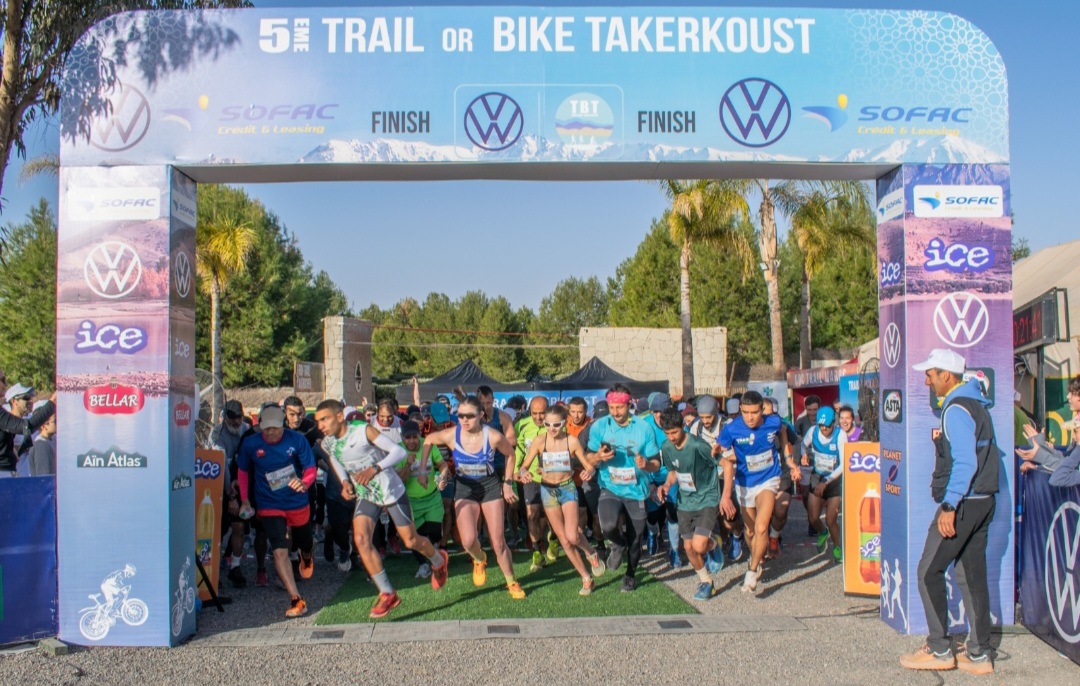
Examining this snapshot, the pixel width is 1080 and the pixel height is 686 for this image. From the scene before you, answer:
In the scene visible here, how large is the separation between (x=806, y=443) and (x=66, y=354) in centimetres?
757

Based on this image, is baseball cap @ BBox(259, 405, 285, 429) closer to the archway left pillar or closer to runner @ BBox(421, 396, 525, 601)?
the archway left pillar

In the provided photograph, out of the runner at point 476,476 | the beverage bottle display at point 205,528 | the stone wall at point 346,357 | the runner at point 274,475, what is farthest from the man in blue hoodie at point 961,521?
the stone wall at point 346,357

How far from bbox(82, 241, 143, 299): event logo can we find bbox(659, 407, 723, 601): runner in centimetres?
461

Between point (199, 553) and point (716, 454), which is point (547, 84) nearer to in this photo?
point (716, 454)

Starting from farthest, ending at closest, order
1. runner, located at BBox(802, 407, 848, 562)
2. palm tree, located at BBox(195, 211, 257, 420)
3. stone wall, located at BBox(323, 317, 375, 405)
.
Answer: stone wall, located at BBox(323, 317, 375, 405) < palm tree, located at BBox(195, 211, 257, 420) < runner, located at BBox(802, 407, 848, 562)

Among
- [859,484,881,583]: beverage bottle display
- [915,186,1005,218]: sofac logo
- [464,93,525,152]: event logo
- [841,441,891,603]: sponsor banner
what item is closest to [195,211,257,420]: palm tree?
[464,93,525,152]: event logo

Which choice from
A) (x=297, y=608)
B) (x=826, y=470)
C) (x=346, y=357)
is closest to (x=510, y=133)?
(x=297, y=608)

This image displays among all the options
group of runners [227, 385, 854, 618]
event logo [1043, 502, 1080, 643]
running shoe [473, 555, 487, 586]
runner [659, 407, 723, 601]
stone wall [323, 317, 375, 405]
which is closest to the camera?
event logo [1043, 502, 1080, 643]

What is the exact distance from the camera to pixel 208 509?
8.36m

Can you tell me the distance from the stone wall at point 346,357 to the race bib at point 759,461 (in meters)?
23.0

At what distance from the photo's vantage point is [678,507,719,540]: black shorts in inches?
328

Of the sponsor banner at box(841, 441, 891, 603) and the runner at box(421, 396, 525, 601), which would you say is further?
the runner at box(421, 396, 525, 601)

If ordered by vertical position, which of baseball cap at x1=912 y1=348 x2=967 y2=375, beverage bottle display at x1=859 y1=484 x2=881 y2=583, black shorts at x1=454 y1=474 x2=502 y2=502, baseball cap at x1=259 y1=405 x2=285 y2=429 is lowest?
beverage bottle display at x1=859 y1=484 x2=881 y2=583

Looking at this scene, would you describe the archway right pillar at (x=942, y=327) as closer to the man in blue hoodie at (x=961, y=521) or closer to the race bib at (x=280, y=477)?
the man in blue hoodie at (x=961, y=521)
